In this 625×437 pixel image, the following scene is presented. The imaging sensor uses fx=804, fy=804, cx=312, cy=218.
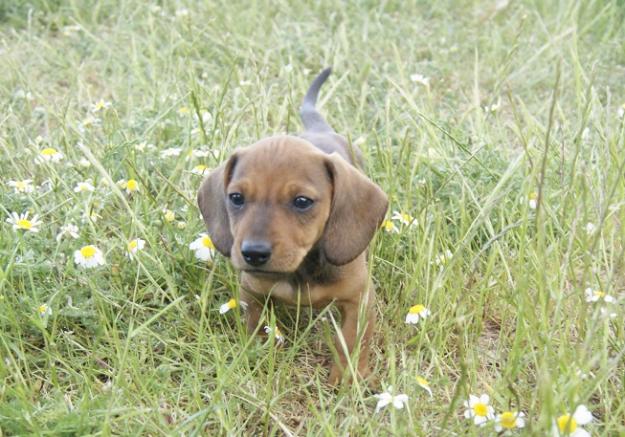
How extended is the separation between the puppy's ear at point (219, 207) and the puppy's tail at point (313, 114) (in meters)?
1.15

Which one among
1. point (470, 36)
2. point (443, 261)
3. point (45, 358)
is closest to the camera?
point (45, 358)

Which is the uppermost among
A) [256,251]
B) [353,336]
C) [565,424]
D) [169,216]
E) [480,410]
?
[256,251]

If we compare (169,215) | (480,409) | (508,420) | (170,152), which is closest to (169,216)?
(169,215)

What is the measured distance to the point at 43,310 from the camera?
296cm

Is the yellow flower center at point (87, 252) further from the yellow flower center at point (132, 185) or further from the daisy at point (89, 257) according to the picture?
the yellow flower center at point (132, 185)

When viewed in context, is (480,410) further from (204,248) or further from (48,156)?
(48,156)

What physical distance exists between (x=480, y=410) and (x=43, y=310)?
1.60m

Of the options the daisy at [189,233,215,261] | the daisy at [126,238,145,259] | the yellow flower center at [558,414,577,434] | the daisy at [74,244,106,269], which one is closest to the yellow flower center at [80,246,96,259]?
the daisy at [74,244,106,269]

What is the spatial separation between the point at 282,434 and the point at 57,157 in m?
1.75

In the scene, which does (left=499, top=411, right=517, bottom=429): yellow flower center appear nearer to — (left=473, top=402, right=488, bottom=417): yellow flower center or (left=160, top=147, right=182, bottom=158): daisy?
(left=473, top=402, right=488, bottom=417): yellow flower center

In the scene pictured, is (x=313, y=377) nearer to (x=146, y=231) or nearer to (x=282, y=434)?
(x=282, y=434)

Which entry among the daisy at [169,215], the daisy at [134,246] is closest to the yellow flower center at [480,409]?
the daisy at [134,246]

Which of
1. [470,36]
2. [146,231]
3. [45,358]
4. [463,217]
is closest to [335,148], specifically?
[463,217]

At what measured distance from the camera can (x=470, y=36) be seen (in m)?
6.29
